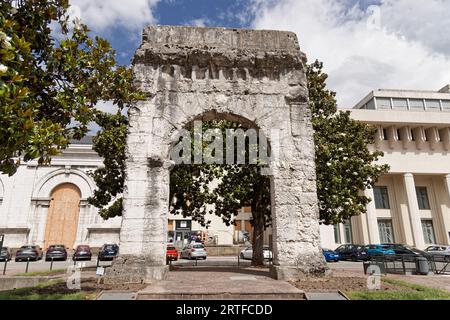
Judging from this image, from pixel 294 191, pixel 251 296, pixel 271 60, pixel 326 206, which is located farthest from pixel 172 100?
pixel 326 206

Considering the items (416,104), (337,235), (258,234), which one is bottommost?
(258,234)

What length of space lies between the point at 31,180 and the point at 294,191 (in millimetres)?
24150

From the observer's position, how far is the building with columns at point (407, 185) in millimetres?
27844

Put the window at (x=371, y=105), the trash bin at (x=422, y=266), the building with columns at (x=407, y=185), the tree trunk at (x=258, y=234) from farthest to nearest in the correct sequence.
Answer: the window at (x=371, y=105), the building with columns at (x=407, y=185), the tree trunk at (x=258, y=234), the trash bin at (x=422, y=266)

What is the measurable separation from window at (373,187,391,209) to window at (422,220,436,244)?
3.91 meters

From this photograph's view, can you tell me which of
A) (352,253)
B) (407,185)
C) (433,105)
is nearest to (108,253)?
(352,253)

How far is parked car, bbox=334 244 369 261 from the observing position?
21.8m

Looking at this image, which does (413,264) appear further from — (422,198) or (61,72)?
(422,198)

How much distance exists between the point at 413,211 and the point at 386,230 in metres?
3.04

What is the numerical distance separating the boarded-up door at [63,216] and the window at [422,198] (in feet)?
104

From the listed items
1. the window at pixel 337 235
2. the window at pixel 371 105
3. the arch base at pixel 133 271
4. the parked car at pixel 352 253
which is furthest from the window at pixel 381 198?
the arch base at pixel 133 271

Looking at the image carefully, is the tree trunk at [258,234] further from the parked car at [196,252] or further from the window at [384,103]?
the window at [384,103]

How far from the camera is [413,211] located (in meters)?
27.5

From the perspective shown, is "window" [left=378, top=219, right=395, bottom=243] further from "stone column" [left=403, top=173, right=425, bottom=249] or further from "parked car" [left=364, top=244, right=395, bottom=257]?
"parked car" [left=364, top=244, right=395, bottom=257]
